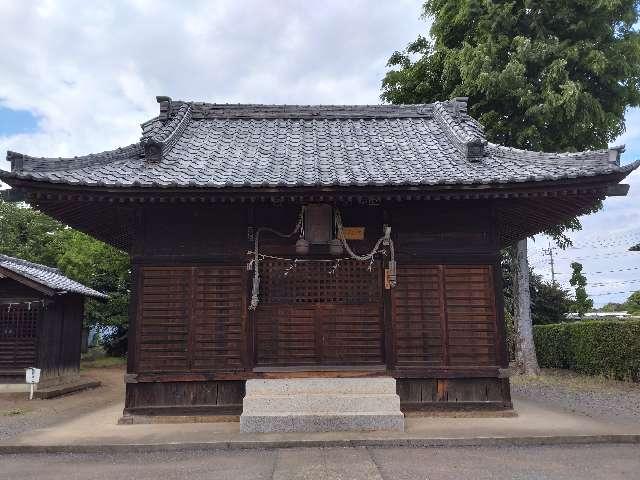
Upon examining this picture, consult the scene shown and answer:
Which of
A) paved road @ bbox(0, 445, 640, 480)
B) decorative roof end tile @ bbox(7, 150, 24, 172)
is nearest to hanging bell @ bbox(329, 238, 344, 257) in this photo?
paved road @ bbox(0, 445, 640, 480)

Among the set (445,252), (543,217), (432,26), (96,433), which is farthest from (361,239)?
(432,26)

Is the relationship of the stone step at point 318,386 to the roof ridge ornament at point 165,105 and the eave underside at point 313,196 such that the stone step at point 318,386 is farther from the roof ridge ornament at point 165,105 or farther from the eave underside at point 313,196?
the roof ridge ornament at point 165,105

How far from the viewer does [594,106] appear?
16109 millimetres

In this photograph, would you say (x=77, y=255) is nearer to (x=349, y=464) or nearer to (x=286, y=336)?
(x=286, y=336)

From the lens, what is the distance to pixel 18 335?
15406 mm

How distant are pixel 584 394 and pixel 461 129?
26.8 ft

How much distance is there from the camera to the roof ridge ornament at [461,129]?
30.8 feet

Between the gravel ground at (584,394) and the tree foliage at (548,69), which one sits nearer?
the gravel ground at (584,394)

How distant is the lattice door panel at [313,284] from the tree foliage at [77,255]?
47.9ft

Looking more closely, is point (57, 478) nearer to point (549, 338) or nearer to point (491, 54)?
point (491, 54)

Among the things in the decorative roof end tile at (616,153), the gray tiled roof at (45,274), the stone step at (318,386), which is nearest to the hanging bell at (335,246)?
the stone step at (318,386)

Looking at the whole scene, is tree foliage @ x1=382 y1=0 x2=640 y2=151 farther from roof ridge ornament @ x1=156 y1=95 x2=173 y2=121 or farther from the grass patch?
the grass patch

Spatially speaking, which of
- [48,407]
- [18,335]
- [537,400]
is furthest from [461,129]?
[18,335]

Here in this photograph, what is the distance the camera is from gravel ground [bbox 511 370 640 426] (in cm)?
1022
